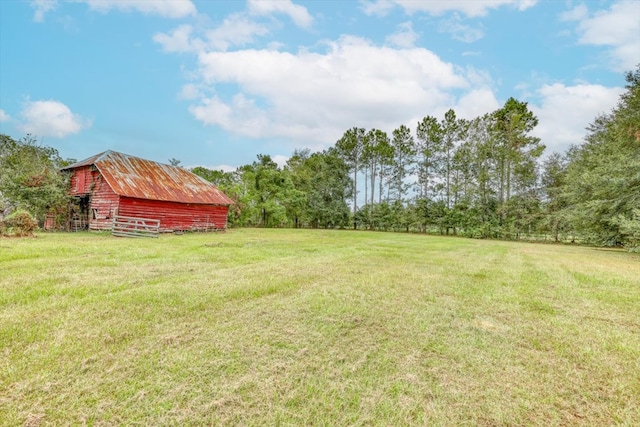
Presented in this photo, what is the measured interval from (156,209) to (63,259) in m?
13.5

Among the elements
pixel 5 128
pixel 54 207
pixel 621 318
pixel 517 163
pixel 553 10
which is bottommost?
pixel 621 318

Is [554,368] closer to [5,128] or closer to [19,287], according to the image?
[19,287]

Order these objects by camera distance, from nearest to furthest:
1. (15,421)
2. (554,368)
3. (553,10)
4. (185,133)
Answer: (15,421), (554,368), (553,10), (185,133)

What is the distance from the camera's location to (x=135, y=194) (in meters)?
18.9

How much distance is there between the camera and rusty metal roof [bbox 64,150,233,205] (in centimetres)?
1922

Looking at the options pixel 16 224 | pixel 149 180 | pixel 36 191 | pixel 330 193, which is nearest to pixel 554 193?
pixel 330 193

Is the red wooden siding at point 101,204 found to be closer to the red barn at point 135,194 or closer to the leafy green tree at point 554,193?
the red barn at point 135,194

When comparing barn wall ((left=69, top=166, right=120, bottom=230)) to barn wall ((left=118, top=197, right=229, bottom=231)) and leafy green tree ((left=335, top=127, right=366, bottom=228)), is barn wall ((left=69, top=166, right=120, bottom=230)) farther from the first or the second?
leafy green tree ((left=335, top=127, right=366, bottom=228))

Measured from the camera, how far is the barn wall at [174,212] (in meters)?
19.1

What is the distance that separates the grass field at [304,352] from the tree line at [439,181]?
2209cm

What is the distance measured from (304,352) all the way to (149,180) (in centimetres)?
2246

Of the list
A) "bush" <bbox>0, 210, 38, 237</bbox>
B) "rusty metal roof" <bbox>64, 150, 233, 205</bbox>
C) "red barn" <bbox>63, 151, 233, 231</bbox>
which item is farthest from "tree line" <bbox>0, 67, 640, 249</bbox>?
"bush" <bbox>0, 210, 38, 237</bbox>

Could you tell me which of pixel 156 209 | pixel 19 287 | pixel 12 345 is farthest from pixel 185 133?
pixel 12 345

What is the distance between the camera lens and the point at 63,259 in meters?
7.83
